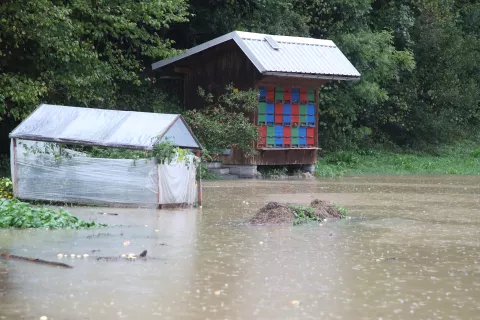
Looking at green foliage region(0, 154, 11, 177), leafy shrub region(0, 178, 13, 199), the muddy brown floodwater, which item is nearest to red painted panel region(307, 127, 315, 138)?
green foliage region(0, 154, 11, 177)

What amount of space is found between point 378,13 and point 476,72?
227 inches

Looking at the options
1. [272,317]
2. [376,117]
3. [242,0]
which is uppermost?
[242,0]

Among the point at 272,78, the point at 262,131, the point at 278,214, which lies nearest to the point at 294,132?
the point at 262,131

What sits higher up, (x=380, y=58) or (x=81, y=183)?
(x=380, y=58)

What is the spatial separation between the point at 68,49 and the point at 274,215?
11.0 meters

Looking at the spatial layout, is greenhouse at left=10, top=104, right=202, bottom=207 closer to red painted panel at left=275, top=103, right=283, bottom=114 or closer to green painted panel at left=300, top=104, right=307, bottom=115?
red painted panel at left=275, top=103, right=283, bottom=114

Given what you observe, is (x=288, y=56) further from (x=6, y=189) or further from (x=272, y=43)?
(x=6, y=189)

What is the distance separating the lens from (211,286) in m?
9.60

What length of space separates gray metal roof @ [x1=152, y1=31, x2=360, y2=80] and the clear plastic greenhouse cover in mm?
9204

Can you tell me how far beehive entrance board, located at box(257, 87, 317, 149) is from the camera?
92.8 feet

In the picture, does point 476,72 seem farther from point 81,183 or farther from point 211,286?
point 211,286

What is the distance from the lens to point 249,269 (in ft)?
35.1

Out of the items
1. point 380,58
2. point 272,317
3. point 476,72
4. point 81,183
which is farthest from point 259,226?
point 476,72

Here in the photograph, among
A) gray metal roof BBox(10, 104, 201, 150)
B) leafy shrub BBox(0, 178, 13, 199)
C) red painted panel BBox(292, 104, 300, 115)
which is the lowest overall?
leafy shrub BBox(0, 178, 13, 199)
